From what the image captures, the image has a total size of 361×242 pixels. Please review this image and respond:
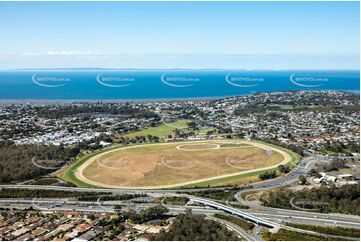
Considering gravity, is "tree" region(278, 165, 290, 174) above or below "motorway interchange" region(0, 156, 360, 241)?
above

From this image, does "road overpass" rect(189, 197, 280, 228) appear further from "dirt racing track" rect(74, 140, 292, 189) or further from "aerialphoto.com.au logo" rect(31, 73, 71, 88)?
"aerialphoto.com.au logo" rect(31, 73, 71, 88)

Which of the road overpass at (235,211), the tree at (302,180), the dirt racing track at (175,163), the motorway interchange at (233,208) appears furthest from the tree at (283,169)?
the road overpass at (235,211)

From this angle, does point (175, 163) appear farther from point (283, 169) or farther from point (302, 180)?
point (302, 180)

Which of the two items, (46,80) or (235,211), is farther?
(46,80)

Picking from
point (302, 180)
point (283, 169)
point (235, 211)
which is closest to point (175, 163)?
point (283, 169)

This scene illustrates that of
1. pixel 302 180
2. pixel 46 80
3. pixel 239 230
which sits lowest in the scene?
pixel 239 230

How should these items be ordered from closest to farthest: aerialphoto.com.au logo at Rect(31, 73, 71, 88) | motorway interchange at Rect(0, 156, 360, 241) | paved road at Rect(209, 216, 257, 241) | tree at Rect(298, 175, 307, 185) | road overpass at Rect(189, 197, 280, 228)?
paved road at Rect(209, 216, 257, 241)
road overpass at Rect(189, 197, 280, 228)
motorway interchange at Rect(0, 156, 360, 241)
tree at Rect(298, 175, 307, 185)
aerialphoto.com.au logo at Rect(31, 73, 71, 88)

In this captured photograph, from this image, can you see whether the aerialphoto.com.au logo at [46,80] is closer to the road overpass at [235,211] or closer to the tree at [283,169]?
the tree at [283,169]

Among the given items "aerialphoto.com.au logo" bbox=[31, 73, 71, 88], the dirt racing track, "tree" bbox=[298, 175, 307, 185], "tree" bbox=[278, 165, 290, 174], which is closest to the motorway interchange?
"tree" bbox=[298, 175, 307, 185]

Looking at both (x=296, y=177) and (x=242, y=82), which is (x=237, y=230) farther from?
(x=242, y=82)

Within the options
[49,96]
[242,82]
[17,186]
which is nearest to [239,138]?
[17,186]

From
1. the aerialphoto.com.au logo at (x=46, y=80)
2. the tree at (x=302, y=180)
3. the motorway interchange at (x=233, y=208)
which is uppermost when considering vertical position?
the aerialphoto.com.au logo at (x=46, y=80)

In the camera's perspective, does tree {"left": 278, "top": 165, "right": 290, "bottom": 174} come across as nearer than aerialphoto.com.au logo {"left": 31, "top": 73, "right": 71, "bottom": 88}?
Yes
